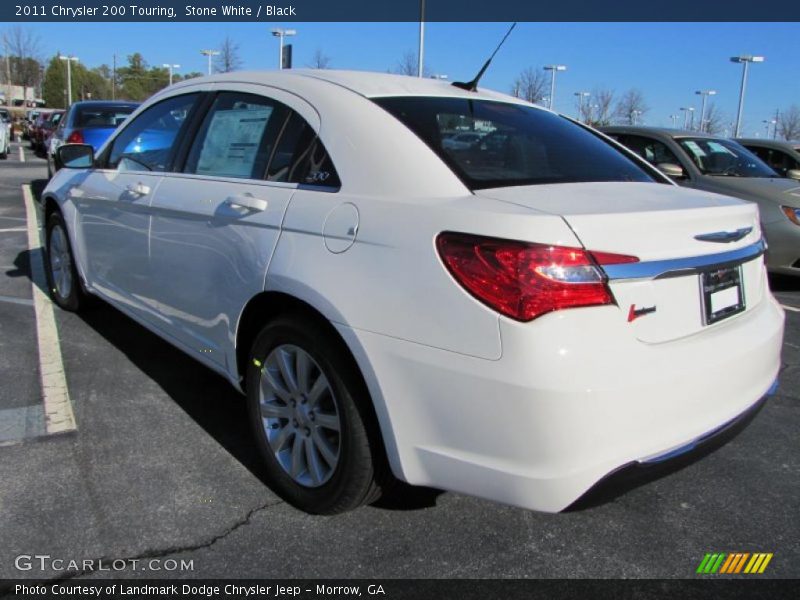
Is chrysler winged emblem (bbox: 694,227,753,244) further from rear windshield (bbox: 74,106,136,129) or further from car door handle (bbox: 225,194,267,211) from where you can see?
rear windshield (bbox: 74,106,136,129)

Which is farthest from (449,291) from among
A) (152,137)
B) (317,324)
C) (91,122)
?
(91,122)

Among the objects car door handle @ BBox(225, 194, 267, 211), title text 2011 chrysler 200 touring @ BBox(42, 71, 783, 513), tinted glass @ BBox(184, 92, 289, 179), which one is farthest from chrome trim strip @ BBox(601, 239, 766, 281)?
tinted glass @ BBox(184, 92, 289, 179)

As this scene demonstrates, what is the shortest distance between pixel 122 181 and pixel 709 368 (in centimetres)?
316

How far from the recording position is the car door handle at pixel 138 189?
3.51 m

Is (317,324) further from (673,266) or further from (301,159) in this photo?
(673,266)

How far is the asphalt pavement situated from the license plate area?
2.10 feet

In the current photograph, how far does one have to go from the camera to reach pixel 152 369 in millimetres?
4098

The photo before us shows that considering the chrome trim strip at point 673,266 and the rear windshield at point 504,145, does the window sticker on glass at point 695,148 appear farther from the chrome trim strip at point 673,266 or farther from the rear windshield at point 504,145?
the chrome trim strip at point 673,266

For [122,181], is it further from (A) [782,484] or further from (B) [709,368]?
(A) [782,484]

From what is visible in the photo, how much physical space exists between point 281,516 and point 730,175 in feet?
22.1

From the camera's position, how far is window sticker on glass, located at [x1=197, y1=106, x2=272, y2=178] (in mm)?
2957

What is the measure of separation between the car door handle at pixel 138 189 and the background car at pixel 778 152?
30.2 feet

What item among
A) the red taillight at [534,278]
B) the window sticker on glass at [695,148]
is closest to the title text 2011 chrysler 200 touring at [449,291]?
the red taillight at [534,278]
